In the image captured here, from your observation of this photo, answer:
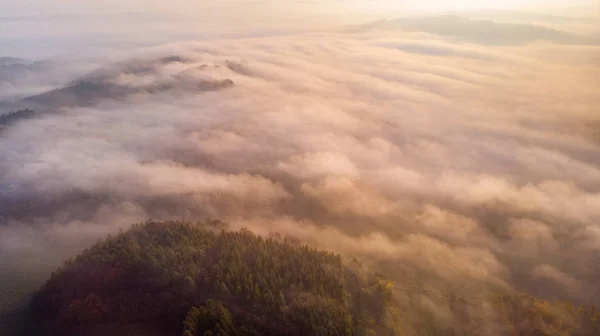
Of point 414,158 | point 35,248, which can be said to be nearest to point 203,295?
point 35,248

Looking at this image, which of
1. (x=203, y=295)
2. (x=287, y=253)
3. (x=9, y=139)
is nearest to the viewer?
(x=203, y=295)

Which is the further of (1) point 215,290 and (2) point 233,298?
(1) point 215,290

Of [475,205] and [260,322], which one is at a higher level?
[260,322]

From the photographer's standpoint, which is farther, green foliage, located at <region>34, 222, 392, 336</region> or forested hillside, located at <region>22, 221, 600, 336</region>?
forested hillside, located at <region>22, 221, 600, 336</region>

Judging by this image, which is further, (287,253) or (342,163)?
(342,163)

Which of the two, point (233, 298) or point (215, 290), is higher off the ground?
point (215, 290)

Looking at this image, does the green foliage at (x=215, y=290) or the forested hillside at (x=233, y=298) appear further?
the forested hillside at (x=233, y=298)

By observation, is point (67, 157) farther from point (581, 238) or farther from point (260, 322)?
point (581, 238)

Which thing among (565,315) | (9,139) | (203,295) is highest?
(203,295)
